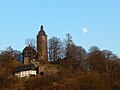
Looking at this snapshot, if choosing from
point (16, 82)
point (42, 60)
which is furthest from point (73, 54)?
point (16, 82)

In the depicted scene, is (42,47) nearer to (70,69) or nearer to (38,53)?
(38,53)

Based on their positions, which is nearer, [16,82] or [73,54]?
[16,82]

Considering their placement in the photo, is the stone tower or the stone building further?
the stone tower

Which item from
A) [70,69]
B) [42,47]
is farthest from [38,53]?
[70,69]

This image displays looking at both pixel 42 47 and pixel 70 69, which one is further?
pixel 42 47

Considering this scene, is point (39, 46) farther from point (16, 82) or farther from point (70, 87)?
point (70, 87)

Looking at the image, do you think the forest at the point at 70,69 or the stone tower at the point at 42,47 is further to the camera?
the stone tower at the point at 42,47

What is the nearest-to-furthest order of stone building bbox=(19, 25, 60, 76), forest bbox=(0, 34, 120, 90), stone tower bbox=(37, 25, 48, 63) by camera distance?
forest bbox=(0, 34, 120, 90) < stone building bbox=(19, 25, 60, 76) < stone tower bbox=(37, 25, 48, 63)

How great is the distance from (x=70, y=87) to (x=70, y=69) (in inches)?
485

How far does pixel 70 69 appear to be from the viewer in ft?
268

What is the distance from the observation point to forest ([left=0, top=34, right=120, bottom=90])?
71562 millimetres

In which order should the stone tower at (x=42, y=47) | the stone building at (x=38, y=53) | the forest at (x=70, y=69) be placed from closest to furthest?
the forest at (x=70, y=69)
the stone building at (x=38, y=53)
the stone tower at (x=42, y=47)

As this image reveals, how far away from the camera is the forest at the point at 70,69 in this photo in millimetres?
71562

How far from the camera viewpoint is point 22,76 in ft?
283
